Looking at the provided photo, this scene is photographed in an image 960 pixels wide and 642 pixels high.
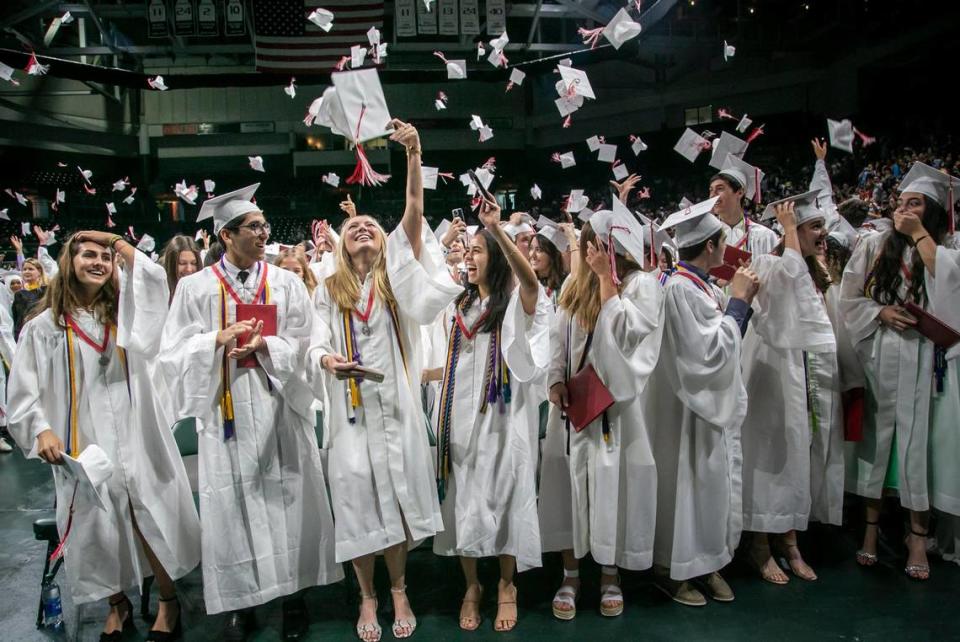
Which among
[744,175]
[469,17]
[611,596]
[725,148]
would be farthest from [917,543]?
[469,17]

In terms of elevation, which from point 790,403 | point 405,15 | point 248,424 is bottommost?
point 790,403

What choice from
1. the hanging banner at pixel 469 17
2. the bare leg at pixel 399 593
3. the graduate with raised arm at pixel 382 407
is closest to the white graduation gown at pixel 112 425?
the graduate with raised arm at pixel 382 407

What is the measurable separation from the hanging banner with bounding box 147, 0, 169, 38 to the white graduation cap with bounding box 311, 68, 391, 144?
47.7ft

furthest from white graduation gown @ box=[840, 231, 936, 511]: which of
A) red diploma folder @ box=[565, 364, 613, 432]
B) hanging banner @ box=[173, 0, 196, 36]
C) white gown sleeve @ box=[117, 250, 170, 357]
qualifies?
hanging banner @ box=[173, 0, 196, 36]

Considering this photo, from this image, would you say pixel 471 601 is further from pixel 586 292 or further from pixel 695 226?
pixel 695 226

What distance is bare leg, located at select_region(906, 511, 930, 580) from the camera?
3.76 m

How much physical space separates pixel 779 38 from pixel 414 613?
62.8 feet

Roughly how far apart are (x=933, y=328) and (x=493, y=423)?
95.6 inches

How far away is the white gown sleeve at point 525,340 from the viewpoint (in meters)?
3.28

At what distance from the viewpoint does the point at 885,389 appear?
3932 millimetres

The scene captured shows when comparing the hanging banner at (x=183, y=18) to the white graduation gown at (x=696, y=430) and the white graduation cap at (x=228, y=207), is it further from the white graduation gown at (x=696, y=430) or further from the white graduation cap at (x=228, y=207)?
the white graduation gown at (x=696, y=430)

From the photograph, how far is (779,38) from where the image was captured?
18297 mm

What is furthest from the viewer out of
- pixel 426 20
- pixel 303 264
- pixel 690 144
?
pixel 426 20

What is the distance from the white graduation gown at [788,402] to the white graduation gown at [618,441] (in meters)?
0.77
